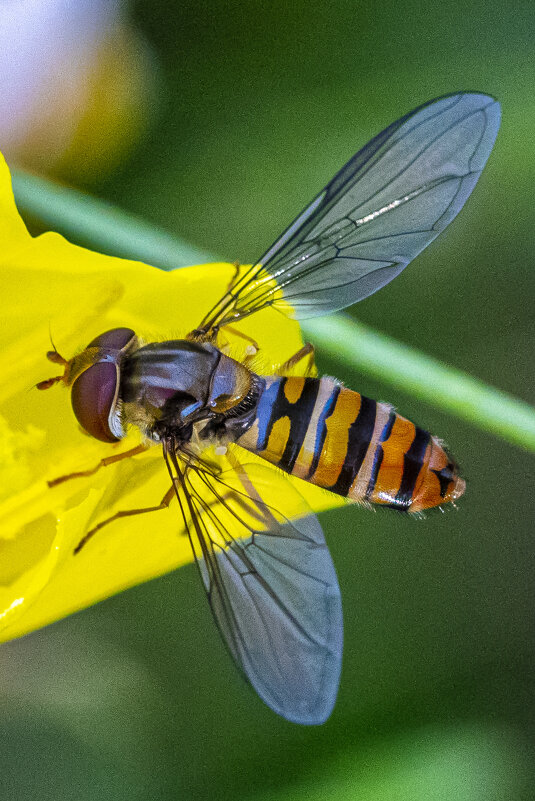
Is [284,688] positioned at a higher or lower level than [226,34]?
lower

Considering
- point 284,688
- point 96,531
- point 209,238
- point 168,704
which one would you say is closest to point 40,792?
point 168,704

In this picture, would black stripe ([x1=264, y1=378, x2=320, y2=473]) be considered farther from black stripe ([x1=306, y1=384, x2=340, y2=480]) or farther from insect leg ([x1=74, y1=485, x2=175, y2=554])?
insect leg ([x1=74, y1=485, x2=175, y2=554])

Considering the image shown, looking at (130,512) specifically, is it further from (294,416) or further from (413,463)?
(413,463)

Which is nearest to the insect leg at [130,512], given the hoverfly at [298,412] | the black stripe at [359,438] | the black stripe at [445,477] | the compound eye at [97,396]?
the hoverfly at [298,412]

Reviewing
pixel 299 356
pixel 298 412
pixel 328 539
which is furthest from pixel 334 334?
pixel 328 539

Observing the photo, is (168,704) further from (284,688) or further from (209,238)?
(209,238)
